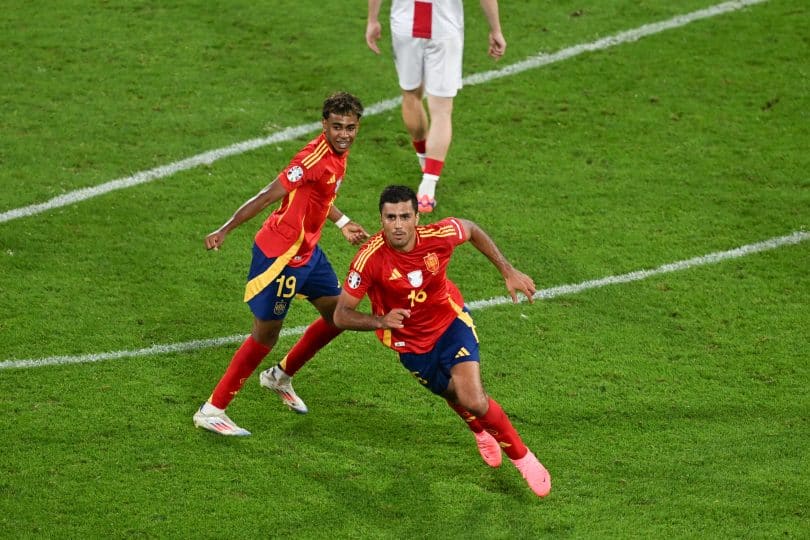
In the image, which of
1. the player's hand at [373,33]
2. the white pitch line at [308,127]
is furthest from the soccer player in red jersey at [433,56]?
the white pitch line at [308,127]

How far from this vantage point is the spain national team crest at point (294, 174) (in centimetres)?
671

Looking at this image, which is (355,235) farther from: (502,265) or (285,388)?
(285,388)

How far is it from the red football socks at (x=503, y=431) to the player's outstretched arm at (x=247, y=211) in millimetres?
1508

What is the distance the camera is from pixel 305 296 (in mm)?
7047

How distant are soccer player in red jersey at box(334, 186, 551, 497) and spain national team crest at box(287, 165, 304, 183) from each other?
0.58 meters

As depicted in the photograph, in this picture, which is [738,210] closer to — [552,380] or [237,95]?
[552,380]

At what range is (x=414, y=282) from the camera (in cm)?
634

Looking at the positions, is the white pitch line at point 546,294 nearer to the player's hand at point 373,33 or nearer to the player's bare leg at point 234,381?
the player's bare leg at point 234,381

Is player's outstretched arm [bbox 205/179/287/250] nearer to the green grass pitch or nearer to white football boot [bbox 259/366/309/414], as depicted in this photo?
white football boot [bbox 259/366/309/414]

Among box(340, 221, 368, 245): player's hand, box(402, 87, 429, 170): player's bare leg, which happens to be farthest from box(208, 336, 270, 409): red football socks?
box(402, 87, 429, 170): player's bare leg

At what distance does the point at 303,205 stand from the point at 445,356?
1.13m

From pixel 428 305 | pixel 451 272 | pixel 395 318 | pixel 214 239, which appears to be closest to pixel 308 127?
pixel 451 272

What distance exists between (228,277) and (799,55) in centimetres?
552

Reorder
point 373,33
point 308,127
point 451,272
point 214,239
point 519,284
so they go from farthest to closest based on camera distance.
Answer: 1. point 308,127
2. point 373,33
3. point 451,272
4. point 214,239
5. point 519,284
